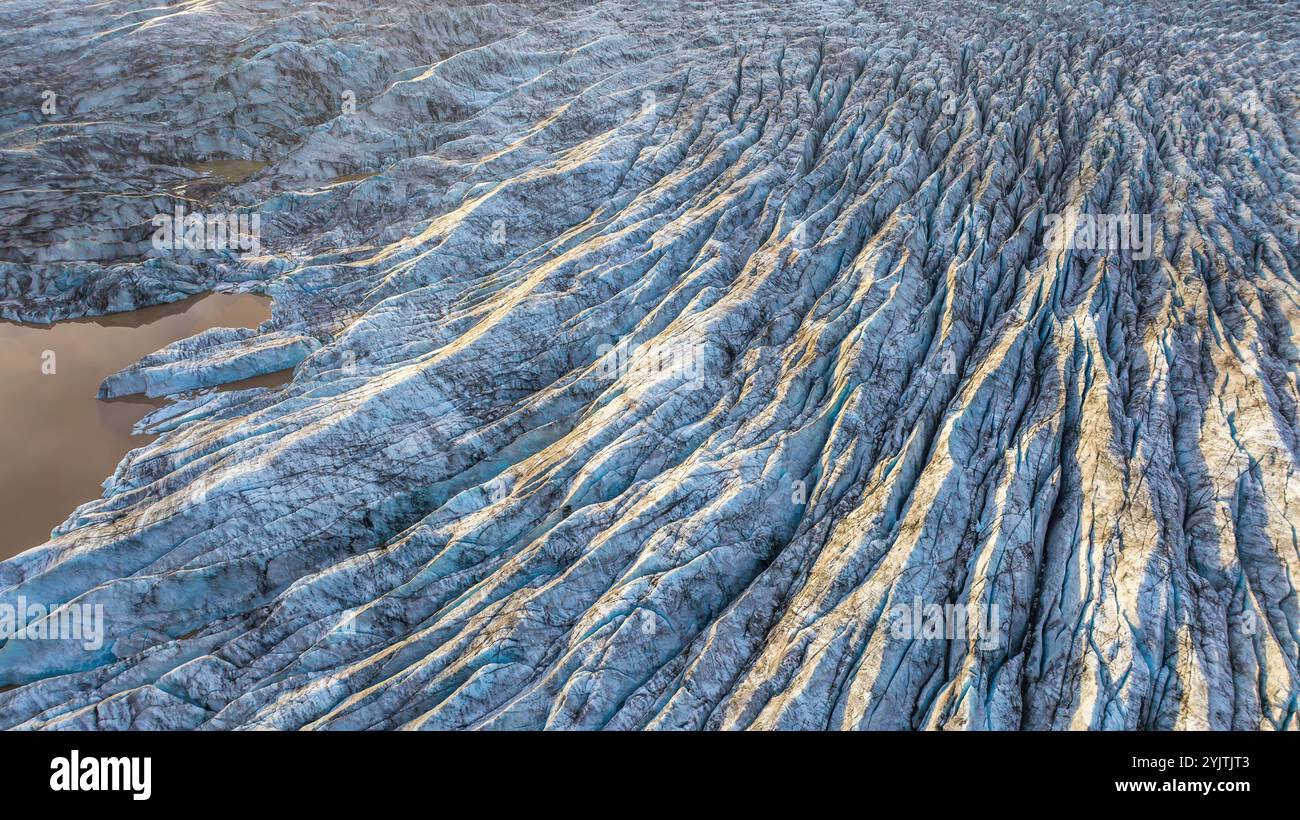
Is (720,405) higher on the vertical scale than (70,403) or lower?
higher

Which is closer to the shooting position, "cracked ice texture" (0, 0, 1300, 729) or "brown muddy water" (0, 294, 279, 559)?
"cracked ice texture" (0, 0, 1300, 729)

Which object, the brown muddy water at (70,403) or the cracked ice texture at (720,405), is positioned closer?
the cracked ice texture at (720,405)

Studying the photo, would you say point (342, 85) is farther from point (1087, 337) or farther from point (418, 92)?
point (1087, 337)

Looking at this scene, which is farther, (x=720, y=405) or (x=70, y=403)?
(x=70, y=403)
